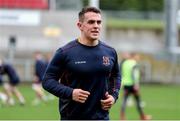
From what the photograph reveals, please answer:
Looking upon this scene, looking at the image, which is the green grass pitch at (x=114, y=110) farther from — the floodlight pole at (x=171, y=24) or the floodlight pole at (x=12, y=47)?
the floodlight pole at (x=171, y=24)

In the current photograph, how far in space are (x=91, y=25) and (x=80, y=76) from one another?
1.78ft

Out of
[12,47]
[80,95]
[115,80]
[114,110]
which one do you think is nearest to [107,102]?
[80,95]

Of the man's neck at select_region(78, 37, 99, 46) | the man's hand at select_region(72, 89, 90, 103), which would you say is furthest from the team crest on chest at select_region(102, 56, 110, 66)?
the man's hand at select_region(72, 89, 90, 103)

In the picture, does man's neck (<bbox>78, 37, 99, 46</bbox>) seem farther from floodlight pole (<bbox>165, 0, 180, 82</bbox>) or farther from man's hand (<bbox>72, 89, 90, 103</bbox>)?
floodlight pole (<bbox>165, 0, 180, 82</bbox>)

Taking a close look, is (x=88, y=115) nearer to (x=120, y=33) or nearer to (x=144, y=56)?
(x=144, y=56)

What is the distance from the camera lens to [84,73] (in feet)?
26.7

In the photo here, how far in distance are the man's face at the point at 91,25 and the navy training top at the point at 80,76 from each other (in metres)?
0.18

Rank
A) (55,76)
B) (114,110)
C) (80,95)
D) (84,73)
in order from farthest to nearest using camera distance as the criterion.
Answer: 1. (114,110)
2. (55,76)
3. (84,73)
4. (80,95)

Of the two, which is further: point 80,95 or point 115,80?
point 115,80

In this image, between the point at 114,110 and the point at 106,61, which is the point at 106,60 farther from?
the point at 114,110

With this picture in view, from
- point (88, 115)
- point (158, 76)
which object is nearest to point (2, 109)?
point (88, 115)

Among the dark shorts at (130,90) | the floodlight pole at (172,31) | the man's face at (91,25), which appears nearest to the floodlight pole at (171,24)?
the floodlight pole at (172,31)

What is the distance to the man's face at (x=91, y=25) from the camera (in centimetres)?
804

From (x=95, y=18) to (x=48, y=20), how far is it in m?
37.8
